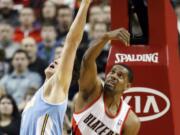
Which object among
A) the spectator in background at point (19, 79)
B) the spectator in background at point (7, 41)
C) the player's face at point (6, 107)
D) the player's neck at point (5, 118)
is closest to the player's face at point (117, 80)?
the player's face at point (6, 107)

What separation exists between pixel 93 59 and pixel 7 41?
4.30 metres

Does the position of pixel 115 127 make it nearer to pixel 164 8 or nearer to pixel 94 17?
pixel 164 8

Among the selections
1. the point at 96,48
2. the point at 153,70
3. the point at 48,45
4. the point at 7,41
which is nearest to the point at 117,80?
the point at 153,70

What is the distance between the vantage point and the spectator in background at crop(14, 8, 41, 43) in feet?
33.4

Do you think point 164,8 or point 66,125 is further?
point 66,125

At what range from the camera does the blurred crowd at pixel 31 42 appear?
8.59m

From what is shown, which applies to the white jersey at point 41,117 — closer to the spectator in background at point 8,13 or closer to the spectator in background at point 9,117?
the spectator in background at point 9,117

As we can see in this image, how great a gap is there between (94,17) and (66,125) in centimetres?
→ 262

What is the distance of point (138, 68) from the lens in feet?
20.1

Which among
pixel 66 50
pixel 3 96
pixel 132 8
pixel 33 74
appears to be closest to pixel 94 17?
pixel 33 74

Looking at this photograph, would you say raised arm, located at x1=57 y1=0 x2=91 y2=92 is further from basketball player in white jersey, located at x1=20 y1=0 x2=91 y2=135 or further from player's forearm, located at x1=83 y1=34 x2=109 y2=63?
player's forearm, located at x1=83 y1=34 x2=109 y2=63

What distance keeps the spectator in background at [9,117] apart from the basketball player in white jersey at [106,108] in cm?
205

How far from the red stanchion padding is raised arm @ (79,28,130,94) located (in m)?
0.28

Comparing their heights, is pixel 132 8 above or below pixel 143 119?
above
